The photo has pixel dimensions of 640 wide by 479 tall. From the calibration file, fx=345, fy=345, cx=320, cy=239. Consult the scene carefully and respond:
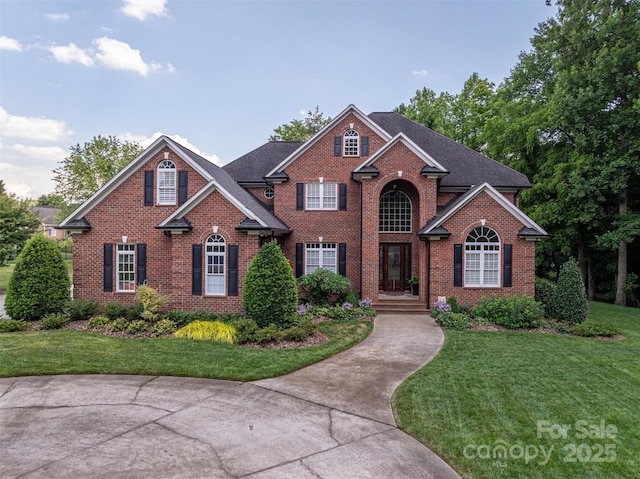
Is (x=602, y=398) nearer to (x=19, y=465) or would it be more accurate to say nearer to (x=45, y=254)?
(x=19, y=465)

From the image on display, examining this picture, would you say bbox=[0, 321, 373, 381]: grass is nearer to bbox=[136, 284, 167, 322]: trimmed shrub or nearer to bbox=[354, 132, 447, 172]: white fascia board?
bbox=[136, 284, 167, 322]: trimmed shrub

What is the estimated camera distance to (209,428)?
524 centimetres

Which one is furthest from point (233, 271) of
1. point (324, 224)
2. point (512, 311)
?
point (512, 311)

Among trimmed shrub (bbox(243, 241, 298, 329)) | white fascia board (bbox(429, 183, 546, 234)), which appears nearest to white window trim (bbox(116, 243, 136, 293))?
trimmed shrub (bbox(243, 241, 298, 329))

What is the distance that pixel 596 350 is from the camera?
953 centimetres

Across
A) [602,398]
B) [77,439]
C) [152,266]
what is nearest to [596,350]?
[602,398]

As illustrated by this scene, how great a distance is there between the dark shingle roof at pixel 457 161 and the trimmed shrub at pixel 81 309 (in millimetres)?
15174

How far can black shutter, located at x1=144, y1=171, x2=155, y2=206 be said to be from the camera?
44.2ft

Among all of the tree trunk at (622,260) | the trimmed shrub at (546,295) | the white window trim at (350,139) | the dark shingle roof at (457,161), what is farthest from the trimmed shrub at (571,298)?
the white window trim at (350,139)

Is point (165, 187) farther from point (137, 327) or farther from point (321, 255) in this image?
point (321, 255)

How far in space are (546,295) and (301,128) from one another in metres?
28.7

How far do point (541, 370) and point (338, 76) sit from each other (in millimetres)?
16886

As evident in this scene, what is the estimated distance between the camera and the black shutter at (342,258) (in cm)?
1578

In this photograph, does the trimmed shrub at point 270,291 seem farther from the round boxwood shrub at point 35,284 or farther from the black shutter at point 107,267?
the round boxwood shrub at point 35,284
